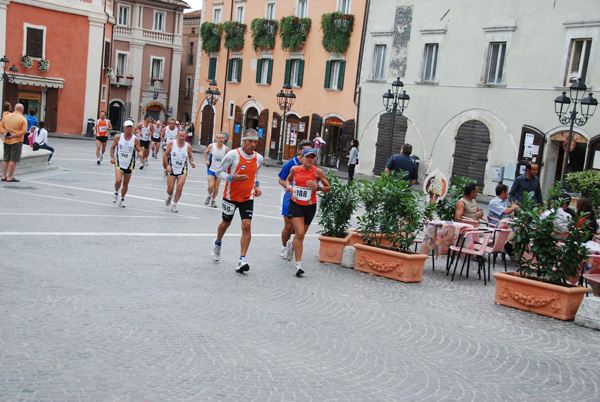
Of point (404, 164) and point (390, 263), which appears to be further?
point (404, 164)

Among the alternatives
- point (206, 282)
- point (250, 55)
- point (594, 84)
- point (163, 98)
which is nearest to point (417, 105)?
point (594, 84)

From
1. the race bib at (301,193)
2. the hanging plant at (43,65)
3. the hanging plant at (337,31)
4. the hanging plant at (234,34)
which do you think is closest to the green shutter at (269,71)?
the hanging plant at (234,34)

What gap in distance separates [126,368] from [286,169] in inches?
238

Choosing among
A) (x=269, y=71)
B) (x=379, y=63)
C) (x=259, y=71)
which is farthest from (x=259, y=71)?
(x=379, y=63)

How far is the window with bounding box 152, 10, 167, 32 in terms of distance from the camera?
59.6 metres

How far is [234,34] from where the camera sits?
4681cm

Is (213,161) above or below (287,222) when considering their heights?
above

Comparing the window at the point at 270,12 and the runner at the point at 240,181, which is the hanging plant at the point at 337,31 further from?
the runner at the point at 240,181

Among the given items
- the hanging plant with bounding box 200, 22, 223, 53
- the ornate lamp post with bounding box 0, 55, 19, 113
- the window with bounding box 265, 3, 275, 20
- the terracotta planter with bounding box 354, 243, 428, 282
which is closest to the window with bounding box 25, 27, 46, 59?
the ornate lamp post with bounding box 0, 55, 19, 113

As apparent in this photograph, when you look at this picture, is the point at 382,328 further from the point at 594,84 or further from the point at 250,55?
the point at 250,55

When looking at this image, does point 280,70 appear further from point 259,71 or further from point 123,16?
point 123,16

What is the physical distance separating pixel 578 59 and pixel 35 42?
32450 millimetres


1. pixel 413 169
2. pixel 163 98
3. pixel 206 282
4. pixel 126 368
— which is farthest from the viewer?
pixel 163 98

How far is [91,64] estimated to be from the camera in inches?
1831
